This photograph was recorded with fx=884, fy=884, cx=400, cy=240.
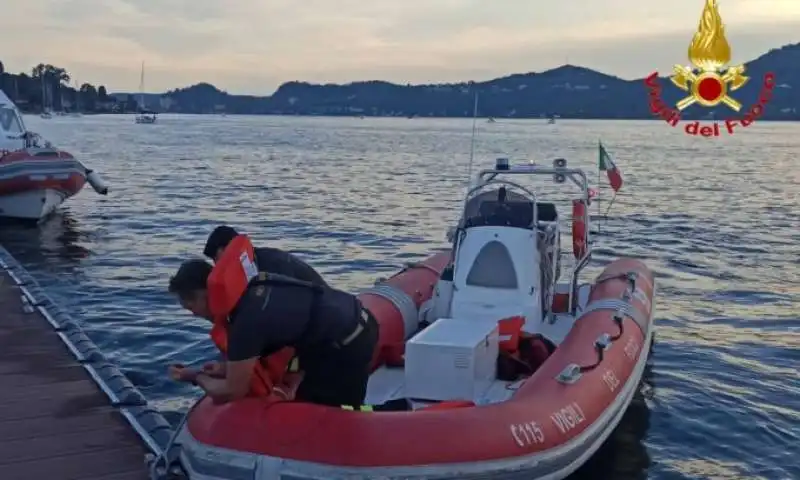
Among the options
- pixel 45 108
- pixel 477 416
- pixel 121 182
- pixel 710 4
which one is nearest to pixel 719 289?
pixel 710 4

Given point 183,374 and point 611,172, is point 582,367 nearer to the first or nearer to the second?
point 183,374

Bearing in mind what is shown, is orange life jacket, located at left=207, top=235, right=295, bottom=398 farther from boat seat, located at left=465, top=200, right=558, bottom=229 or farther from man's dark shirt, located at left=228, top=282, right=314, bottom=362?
boat seat, located at left=465, top=200, right=558, bottom=229

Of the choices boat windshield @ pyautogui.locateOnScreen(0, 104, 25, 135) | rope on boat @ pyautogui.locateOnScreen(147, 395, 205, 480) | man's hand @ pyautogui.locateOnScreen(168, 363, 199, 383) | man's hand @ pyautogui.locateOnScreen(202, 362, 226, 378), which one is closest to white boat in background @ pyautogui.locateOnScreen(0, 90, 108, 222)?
boat windshield @ pyautogui.locateOnScreen(0, 104, 25, 135)

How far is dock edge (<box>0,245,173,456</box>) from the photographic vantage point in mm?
5855

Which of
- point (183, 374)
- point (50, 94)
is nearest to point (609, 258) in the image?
point (183, 374)

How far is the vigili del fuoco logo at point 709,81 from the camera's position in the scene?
15.9 ft

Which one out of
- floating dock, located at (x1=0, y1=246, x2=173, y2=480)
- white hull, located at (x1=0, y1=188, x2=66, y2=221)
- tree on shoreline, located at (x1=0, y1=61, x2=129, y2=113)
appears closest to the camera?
floating dock, located at (x1=0, y1=246, x2=173, y2=480)

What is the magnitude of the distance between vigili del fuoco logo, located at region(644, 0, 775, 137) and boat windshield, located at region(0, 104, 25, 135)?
18.0m

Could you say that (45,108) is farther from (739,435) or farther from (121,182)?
(739,435)

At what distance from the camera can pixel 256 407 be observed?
15.3 ft

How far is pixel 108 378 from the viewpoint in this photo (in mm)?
6848

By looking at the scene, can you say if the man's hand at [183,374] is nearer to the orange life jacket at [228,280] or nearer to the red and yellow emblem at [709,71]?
the orange life jacket at [228,280]

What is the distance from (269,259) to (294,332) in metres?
0.45

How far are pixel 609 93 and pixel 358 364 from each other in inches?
3787
